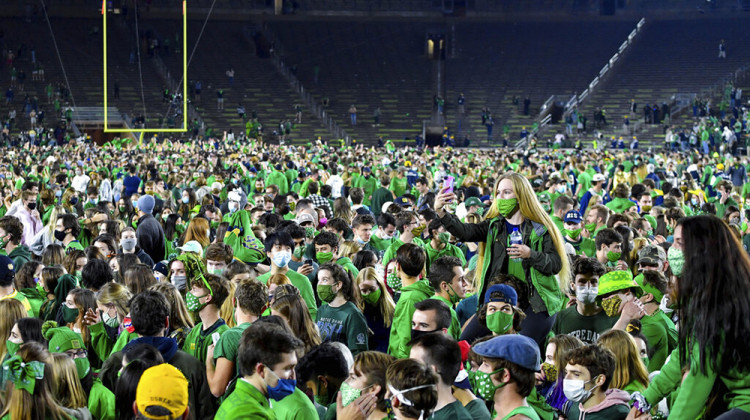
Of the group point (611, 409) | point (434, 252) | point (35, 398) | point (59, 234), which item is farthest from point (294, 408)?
point (59, 234)

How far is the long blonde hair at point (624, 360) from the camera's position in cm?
518

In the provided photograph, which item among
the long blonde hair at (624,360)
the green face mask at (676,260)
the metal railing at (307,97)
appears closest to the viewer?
the green face mask at (676,260)

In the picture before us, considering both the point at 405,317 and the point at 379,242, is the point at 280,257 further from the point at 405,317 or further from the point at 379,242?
the point at 379,242

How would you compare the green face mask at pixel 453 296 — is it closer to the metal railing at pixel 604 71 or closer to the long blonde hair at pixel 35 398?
the long blonde hair at pixel 35 398

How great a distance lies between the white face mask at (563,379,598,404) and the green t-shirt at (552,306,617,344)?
4.19 feet

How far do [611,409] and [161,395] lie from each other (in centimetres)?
213

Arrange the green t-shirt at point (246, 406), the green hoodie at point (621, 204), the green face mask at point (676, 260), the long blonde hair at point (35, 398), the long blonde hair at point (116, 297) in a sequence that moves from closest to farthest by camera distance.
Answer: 1. the green t-shirt at point (246, 406)
2. the long blonde hair at point (35, 398)
3. the green face mask at point (676, 260)
4. the long blonde hair at point (116, 297)
5. the green hoodie at point (621, 204)

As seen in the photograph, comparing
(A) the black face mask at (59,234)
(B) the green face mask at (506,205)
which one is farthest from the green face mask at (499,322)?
(A) the black face mask at (59,234)

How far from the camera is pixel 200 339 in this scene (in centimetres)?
574

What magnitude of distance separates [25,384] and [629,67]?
47.0 m

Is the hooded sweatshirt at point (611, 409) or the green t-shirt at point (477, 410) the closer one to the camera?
the green t-shirt at point (477, 410)

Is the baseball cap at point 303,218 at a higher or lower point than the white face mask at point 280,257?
lower

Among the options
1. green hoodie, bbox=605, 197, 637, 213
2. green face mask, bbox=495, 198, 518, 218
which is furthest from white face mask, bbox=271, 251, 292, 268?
green hoodie, bbox=605, 197, 637, 213

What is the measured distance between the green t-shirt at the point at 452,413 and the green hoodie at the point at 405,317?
1.56 meters
